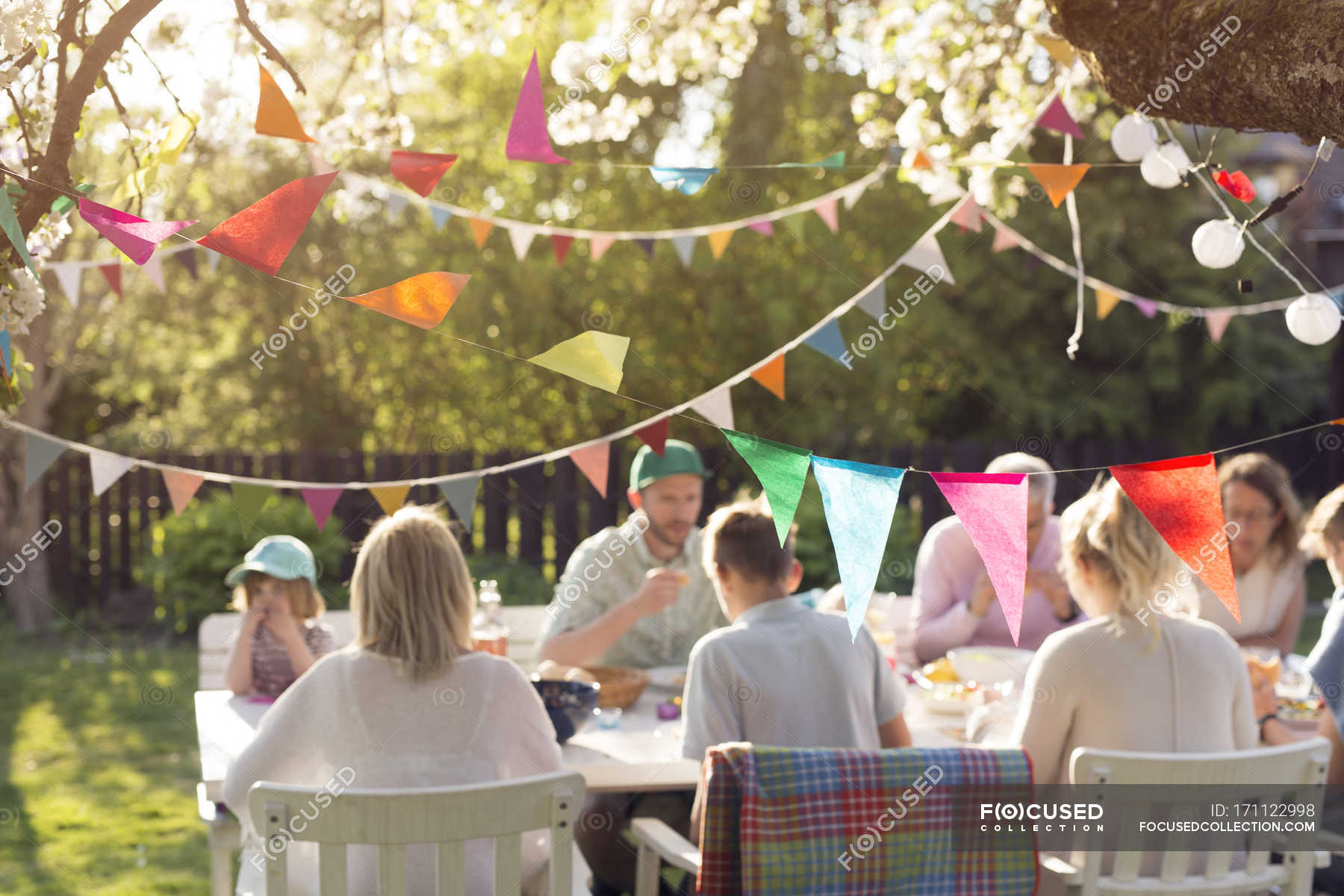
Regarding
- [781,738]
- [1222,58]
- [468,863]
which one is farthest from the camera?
[781,738]

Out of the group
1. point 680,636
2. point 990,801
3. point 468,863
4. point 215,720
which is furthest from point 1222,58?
point 215,720

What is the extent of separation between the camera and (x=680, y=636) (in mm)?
3709

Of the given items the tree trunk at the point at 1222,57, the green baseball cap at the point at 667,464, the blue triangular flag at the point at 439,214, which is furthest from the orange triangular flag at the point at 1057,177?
the blue triangular flag at the point at 439,214

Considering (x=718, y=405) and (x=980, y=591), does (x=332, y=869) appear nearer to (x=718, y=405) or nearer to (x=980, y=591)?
(x=718, y=405)

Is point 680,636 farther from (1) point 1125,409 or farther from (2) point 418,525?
(1) point 1125,409

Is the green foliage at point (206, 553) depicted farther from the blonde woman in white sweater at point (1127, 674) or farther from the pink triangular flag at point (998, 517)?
the pink triangular flag at point (998, 517)

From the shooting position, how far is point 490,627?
10.8 feet

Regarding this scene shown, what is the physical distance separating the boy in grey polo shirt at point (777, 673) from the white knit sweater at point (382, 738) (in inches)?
15.6

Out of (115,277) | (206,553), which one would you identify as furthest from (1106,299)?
(206,553)

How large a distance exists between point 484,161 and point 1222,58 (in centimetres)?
925

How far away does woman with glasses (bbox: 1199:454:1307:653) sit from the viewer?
390cm

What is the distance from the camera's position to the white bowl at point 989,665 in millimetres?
3227

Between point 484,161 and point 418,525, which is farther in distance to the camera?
point 484,161

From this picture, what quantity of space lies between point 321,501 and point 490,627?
2.46 ft
